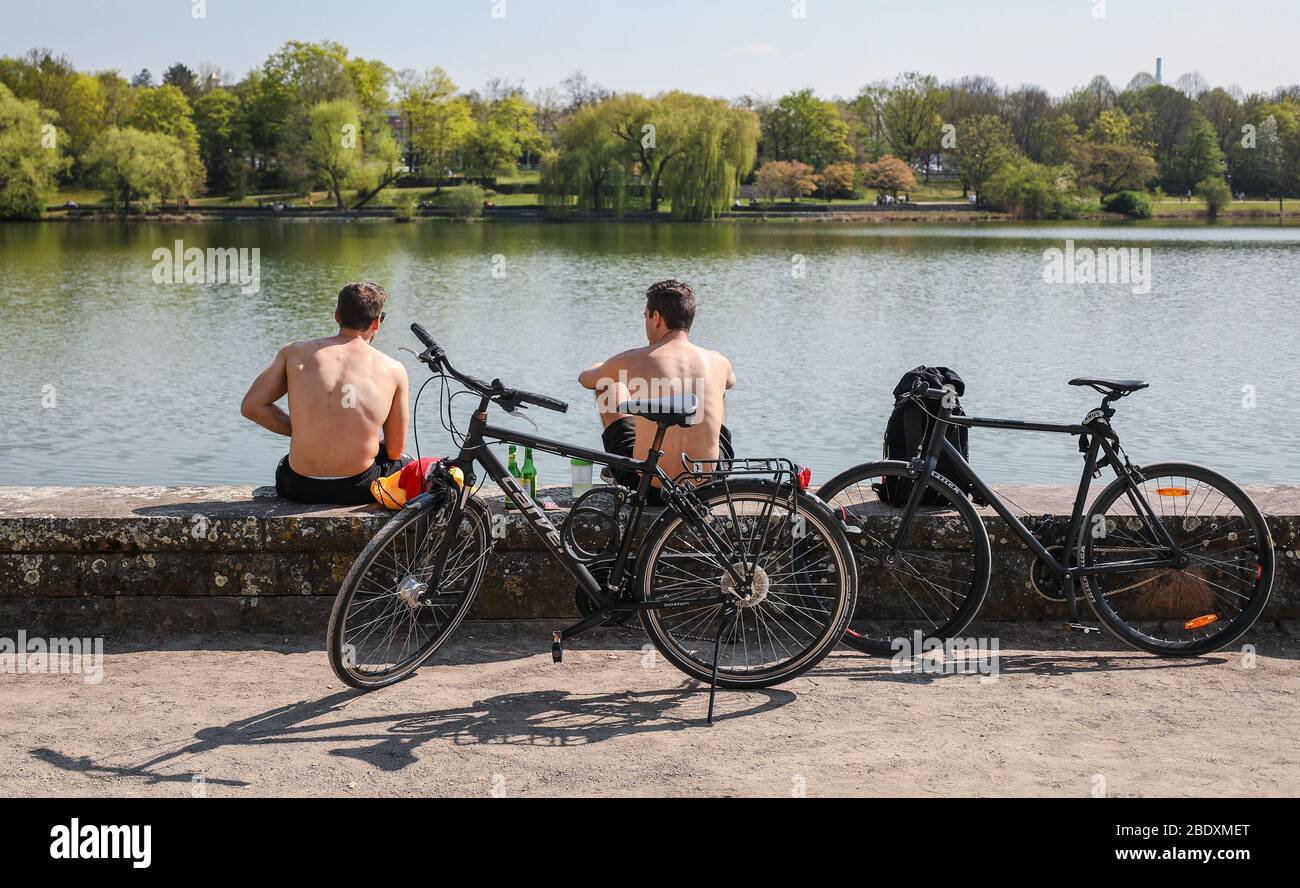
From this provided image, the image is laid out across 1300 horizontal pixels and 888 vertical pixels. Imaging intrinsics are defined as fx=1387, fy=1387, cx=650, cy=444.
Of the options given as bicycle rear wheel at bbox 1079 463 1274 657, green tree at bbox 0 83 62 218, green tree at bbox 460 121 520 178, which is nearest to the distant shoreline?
green tree at bbox 0 83 62 218

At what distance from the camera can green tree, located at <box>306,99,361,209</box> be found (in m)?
98.1

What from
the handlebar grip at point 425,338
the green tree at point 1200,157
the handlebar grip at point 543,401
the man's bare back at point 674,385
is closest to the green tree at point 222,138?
the green tree at point 1200,157

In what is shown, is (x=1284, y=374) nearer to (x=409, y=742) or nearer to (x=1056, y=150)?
(x=409, y=742)

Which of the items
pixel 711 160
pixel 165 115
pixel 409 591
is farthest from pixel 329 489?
pixel 165 115

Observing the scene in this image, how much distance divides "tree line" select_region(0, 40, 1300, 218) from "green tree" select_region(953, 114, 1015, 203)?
0.57 feet

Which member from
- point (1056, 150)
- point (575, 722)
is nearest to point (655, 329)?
point (575, 722)

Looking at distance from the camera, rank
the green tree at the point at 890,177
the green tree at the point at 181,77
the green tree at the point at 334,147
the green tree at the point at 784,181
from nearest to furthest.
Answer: the green tree at the point at 334,147, the green tree at the point at 784,181, the green tree at the point at 890,177, the green tree at the point at 181,77

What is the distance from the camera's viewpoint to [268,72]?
382 ft

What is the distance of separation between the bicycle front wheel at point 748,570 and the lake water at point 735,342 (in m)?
10.4

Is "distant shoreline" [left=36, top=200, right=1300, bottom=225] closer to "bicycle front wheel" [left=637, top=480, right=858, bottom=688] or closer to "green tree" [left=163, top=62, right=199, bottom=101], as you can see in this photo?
"green tree" [left=163, top=62, right=199, bottom=101]

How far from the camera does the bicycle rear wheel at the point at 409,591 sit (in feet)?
16.0

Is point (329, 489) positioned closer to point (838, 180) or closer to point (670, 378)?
point (670, 378)

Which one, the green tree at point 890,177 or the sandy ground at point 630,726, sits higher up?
the green tree at point 890,177

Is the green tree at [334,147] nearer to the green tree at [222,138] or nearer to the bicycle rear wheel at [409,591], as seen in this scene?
the green tree at [222,138]
